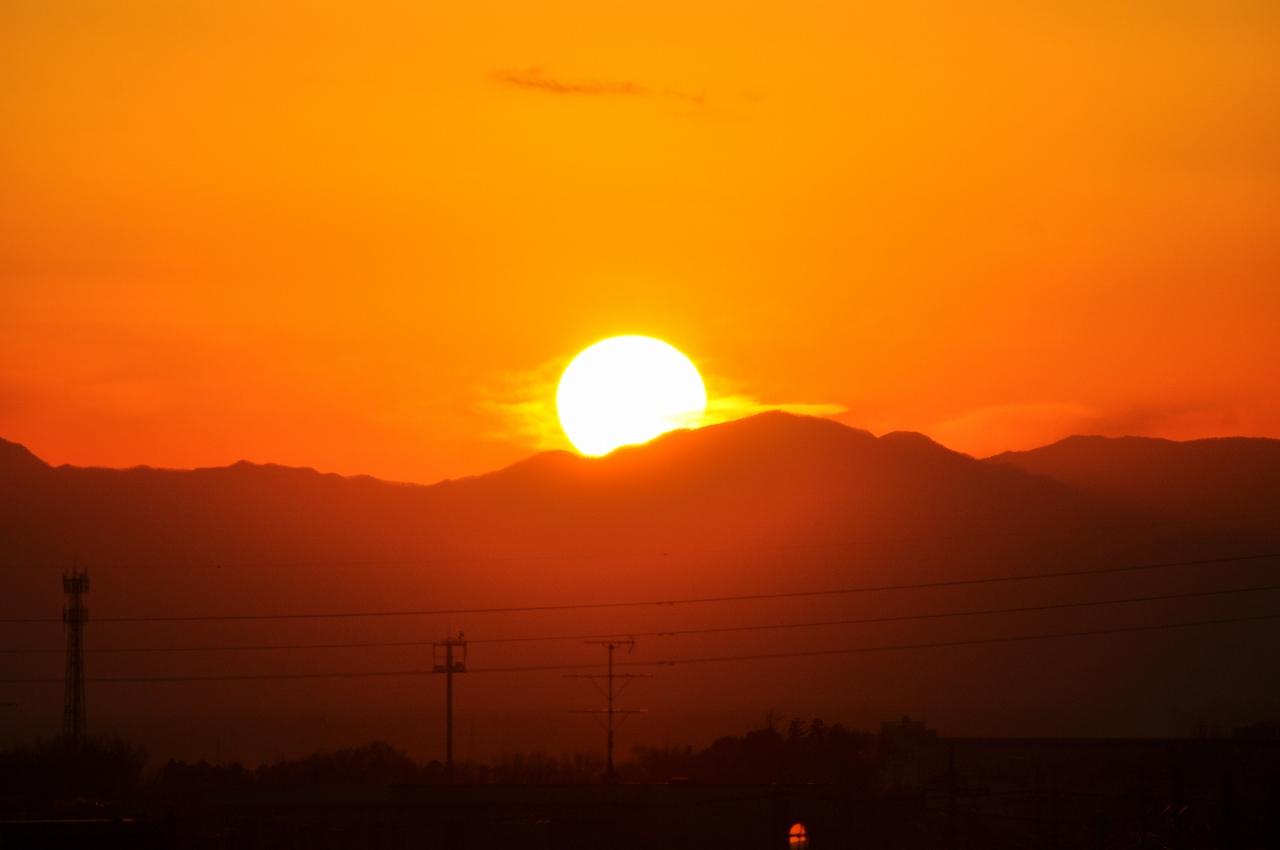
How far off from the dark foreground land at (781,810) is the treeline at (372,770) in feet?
35.0

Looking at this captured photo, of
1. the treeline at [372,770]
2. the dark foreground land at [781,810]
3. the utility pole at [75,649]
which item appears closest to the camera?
the dark foreground land at [781,810]

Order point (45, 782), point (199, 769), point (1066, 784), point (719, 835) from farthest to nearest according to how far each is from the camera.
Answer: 1. point (199, 769)
2. point (45, 782)
3. point (1066, 784)
4. point (719, 835)

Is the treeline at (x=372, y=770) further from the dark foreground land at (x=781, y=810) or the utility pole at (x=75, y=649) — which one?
the dark foreground land at (x=781, y=810)

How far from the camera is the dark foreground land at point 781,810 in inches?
2467

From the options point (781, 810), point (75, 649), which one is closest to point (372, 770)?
point (75, 649)

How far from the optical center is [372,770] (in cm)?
12038

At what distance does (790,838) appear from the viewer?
236 ft

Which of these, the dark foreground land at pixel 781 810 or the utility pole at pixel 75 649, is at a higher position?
the utility pole at pixel 75 649

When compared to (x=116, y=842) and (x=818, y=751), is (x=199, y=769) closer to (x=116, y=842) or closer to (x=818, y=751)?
(x=818, y=751)

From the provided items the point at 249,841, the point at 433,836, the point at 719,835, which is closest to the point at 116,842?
the point at 249,841

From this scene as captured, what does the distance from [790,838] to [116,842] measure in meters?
33.5

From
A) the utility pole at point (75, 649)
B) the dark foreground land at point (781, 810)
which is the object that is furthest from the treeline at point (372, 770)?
the dark foreground land at point (781, 810)

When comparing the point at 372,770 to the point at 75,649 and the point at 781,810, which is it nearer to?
the point at 75,649

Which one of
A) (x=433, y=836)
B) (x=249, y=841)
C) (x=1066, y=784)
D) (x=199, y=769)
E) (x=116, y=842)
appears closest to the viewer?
(x=116, y=842)
